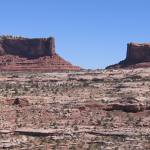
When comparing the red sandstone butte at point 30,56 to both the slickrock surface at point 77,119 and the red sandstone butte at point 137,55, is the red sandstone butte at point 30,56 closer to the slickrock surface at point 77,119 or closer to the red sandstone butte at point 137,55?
the red sandstone butte at point 137,55

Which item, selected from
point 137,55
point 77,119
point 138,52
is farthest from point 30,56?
point 77,119

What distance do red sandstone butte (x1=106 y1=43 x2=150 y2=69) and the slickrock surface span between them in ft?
127

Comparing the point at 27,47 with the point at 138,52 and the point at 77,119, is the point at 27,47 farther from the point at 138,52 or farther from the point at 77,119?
the point at 77,119

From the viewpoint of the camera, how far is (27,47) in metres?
126

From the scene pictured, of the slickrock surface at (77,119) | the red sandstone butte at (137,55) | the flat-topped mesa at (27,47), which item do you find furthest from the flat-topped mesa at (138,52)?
the slickrock surface at (77,119)

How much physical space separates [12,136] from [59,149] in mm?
4952

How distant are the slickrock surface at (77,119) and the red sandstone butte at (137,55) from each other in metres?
38.8

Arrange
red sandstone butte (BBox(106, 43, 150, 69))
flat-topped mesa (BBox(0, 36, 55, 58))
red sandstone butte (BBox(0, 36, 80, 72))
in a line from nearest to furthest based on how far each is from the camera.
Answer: red sandstone butte (BBox(106, 43, 150, 69)), red sandstone butte (BBox(0, 36, 80, 72)), flat-topped mesa (BBox(0, 36, 55, 58))

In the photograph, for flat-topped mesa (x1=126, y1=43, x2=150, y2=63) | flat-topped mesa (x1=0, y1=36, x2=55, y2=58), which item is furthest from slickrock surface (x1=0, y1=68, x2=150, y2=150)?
flat-topped mesa (x1=0, y1=36, x2=55, y2=58)

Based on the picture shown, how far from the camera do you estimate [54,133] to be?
39.7 m

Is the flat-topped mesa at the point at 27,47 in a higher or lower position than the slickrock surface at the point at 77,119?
higher

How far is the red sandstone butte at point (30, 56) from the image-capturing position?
120 m

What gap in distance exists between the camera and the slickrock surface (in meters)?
37.1

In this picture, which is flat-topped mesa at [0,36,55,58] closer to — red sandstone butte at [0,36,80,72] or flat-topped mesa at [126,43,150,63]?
red sandstone butte at [0,36,80,72]
